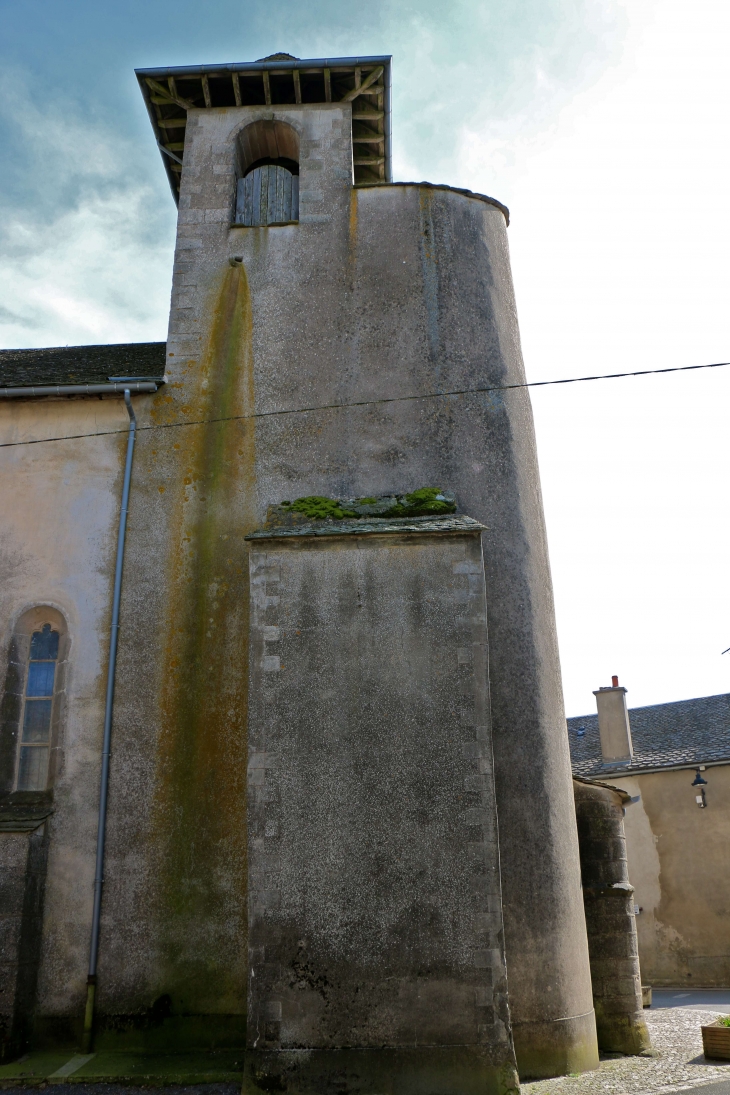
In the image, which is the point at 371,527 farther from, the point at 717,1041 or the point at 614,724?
the point at 614,724

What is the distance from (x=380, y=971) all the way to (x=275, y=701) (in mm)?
2520

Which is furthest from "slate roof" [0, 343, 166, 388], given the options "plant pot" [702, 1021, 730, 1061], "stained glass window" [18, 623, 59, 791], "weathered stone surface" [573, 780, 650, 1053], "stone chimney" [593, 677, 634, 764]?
"stone chimney" [593, 677, 634, 764]

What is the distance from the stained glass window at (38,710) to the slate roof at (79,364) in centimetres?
334

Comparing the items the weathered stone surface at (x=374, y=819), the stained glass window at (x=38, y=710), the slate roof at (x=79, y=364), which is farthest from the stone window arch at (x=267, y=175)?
the stained glass window at (x=38, y=710)

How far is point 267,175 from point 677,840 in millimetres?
17041

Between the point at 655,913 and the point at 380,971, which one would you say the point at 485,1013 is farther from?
the point at 655,913

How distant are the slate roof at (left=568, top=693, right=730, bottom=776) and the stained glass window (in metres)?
15.2

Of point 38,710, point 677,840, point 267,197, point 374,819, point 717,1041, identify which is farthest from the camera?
point 677,840

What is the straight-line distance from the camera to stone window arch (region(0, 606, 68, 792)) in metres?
9.43

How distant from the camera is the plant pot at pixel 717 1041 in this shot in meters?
8.91

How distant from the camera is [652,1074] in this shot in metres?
8.08

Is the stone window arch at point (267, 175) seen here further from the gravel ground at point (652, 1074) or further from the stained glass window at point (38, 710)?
the gravel ground at point (652, 1074)

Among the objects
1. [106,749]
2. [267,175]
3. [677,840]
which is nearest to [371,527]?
[106,749]

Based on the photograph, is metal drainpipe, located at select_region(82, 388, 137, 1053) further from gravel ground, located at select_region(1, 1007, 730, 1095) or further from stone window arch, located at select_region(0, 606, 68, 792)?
gravel ground, located at select_region(1, 1007, 730, 1095)
